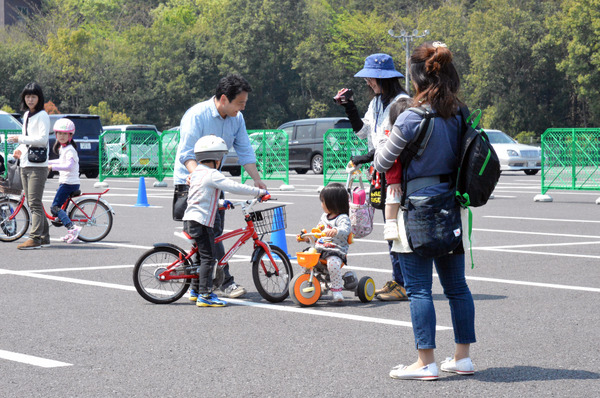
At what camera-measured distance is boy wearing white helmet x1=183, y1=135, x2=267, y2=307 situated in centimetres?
741

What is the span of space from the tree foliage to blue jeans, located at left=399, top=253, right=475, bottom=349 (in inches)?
1868

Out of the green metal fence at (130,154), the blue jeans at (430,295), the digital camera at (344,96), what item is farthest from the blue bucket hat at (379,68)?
the green metal fence at (130,154)

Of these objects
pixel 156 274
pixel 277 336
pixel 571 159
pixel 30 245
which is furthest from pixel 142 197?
pixel 277 336

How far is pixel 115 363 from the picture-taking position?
547 centimetres

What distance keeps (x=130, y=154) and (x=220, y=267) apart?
761 inches

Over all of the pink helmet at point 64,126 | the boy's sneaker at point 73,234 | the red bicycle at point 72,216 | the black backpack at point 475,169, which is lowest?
the boy's sneaker at point 73,234

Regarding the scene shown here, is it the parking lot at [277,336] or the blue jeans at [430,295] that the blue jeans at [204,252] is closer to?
the parking lot at [277,336]

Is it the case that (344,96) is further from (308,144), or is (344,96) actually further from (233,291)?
(308,144)

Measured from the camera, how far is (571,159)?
1980 cm

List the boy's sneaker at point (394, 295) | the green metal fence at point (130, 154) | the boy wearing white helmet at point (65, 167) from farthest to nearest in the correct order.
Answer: the green metal fence at point (130, 154) → the boy wearing white helmet at point (65, 167) → the boy's sneaker at point (394, 295)

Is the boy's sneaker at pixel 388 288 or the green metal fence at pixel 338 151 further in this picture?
the green metal fence at pixel 338 151

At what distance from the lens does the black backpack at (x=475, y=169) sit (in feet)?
16.1

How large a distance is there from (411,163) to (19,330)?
3.09m

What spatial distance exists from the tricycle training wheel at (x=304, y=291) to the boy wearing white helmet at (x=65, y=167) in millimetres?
4927
